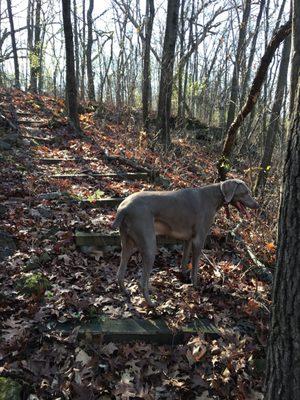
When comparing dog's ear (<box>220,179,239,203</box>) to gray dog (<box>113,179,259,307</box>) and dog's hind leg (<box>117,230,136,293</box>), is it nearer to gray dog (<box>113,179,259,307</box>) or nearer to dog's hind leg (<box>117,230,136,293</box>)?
gray dog (<box>113,179,259,307</box>)

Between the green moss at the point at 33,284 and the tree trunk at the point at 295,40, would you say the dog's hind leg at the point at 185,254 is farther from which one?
the tree trunk at the point at 295,40

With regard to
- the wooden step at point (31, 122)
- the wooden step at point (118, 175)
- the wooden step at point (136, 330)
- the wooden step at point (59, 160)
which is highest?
the wooden step at point (31, 122)

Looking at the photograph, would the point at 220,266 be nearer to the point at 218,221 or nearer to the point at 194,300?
the point at 194,300

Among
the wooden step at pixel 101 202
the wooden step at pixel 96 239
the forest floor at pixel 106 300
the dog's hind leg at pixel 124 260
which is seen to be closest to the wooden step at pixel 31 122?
the forest floor at pixel 106 300

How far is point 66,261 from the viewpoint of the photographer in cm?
570

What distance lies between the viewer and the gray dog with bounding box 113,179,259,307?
4914 millimetres

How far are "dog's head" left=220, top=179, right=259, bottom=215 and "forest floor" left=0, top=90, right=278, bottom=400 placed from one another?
0.95 metres

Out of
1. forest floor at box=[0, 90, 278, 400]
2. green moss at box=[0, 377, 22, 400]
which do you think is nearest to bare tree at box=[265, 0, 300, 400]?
forest floor at box=[0, 90, 278, 400]

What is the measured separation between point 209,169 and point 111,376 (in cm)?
937

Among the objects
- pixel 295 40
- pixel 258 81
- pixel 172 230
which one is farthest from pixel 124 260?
pixel 258 81

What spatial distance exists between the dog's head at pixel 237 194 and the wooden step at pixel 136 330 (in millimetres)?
1961

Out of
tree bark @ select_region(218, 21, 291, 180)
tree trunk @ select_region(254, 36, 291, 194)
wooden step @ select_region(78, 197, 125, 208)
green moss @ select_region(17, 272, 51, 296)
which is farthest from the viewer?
tree trunk @ select_region(254, 36, 291, 194)

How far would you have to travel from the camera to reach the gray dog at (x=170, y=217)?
4.91 metres

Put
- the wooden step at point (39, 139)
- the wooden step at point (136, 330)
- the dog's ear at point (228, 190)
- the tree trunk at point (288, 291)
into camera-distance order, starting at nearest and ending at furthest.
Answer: the tree trunk at point (288, 291), the wooden step at point (136, 330), the dog's ear at point (228, 190), the wooden step at point (39, 139)
